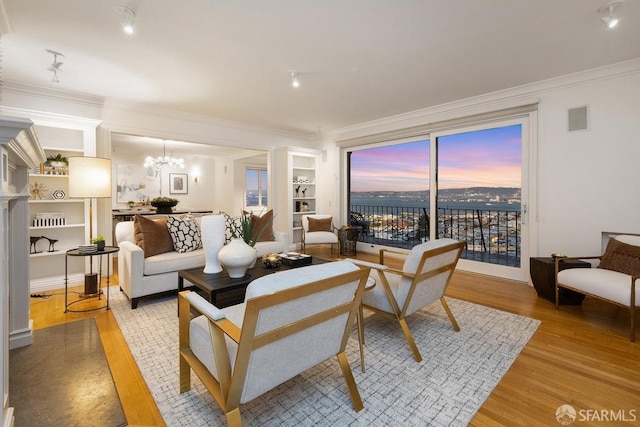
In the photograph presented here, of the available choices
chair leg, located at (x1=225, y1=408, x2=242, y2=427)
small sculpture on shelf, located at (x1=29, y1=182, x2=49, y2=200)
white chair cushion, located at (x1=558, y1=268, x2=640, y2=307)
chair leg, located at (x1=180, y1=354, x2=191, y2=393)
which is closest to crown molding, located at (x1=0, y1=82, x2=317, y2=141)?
small sculpture on shelf, located at (x1=29, y1=182, x2=49, y2=200)

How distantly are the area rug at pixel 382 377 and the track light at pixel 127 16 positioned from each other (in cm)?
238

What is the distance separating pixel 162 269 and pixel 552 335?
12.1 feet

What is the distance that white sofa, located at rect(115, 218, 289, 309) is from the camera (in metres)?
2.97

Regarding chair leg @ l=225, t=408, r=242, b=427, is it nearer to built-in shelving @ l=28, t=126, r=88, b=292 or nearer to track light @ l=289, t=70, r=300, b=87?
track light @ l=289, t=70, r=300, b=87

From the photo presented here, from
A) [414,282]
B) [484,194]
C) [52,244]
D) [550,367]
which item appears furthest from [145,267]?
[484,194]

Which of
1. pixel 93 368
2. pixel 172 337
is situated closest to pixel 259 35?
pixel 172 337

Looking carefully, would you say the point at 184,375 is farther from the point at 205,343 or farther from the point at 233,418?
the point at 233,418

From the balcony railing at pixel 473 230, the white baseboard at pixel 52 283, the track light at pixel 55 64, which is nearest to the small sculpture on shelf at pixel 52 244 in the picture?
the white baseboard at pixel 52 283

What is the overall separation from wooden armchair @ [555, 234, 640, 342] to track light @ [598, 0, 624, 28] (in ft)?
6.36

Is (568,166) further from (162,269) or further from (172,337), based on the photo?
(162,269)

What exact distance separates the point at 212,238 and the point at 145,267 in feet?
3.38

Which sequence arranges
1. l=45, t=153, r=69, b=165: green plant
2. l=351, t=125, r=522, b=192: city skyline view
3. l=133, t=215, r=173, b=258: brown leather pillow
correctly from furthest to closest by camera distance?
l=351, t=125, r=522, b=192: city skyline view, l=45, t=153, r=69, b=165: green plant, l=133, t=215, r=173, b=258: brown leather pillow

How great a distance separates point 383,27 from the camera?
240cm

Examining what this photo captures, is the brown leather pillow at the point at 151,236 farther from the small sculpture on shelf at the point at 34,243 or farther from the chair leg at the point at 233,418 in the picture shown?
the chair leg at the point at 233,418
